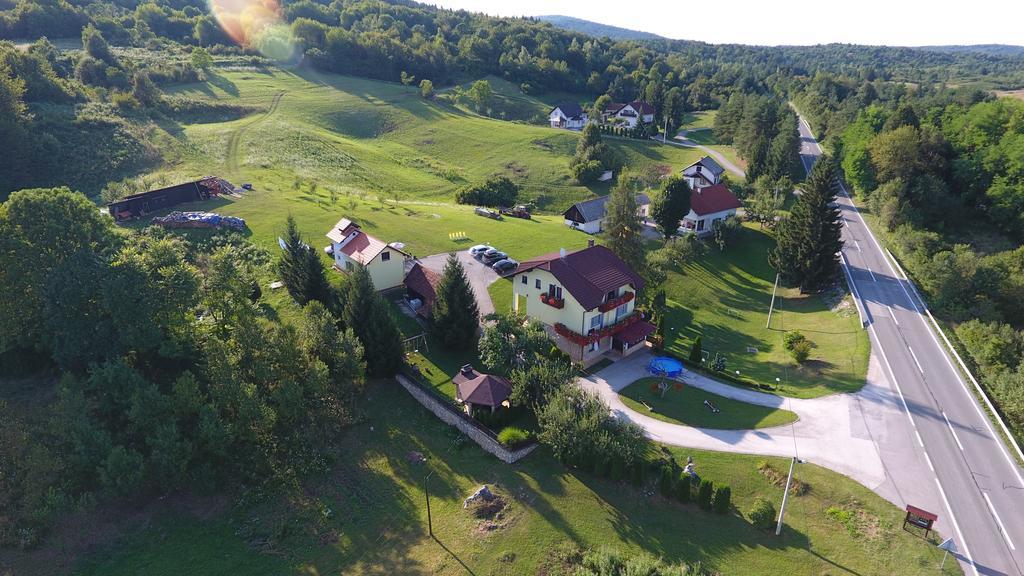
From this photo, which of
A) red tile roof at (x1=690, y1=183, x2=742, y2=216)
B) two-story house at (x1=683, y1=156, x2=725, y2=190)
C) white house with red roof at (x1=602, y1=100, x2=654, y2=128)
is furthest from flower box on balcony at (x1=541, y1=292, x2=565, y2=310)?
white house with red roof at (x1=602, y1=100, x2=654, y2=128)

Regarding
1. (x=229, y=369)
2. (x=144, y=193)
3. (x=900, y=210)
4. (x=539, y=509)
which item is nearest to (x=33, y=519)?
(x=229, y=369)

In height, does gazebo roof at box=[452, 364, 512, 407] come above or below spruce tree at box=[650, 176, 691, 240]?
below

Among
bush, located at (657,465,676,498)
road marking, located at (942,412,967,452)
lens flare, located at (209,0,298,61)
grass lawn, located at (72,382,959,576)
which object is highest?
lens flare, located at (209,0,298,61)

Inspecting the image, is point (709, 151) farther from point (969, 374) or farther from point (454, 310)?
point (454, 310)

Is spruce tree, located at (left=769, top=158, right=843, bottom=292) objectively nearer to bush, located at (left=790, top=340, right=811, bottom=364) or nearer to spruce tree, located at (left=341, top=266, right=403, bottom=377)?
bush, located at (left=790, top=340, right=811, bottom=364)

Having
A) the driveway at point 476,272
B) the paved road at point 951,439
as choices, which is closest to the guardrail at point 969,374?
the paved road at point 951,439

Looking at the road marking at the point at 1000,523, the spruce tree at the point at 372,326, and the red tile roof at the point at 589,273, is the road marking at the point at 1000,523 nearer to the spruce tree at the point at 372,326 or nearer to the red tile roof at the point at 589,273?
the red tile roof at the point at 589,273
